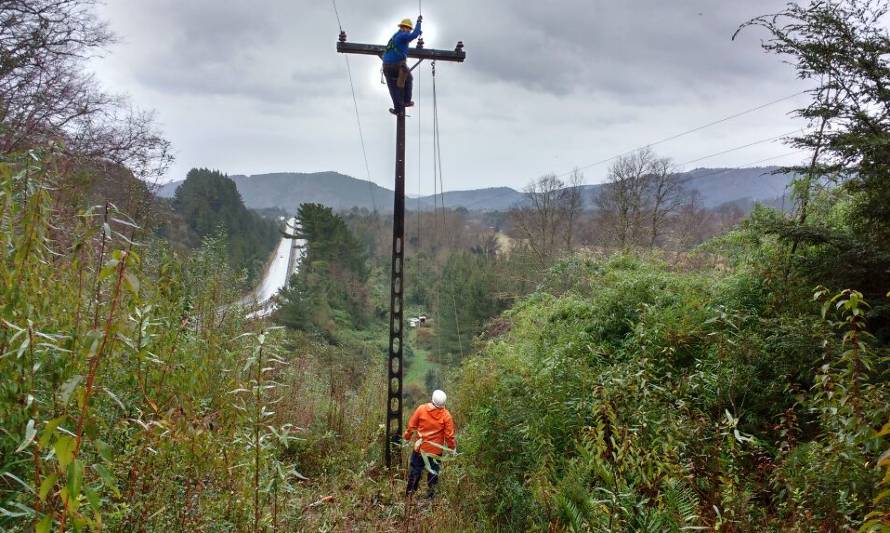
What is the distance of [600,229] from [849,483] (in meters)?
30.6

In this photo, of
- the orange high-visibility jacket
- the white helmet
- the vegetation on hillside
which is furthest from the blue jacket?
the orange high-visibility jacket

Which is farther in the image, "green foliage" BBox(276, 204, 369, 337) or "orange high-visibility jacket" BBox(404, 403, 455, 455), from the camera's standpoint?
"green foliage" BBox(276, 204, 369, 337)

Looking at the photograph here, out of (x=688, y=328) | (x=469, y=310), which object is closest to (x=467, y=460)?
(x=688, y=328)

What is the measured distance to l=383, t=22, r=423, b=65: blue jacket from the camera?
8133mm

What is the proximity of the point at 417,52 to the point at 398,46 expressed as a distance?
0.53 metres

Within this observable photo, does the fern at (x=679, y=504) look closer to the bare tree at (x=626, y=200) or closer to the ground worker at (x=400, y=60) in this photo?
the ground worker at (x=400, y=60)

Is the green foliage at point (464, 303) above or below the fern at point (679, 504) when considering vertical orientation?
below

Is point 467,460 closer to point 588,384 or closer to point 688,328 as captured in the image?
point 588,384

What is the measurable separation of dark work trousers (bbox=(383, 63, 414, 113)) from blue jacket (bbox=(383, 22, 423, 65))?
0.34 feet

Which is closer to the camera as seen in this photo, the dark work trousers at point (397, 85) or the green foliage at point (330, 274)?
the dark work trousers at point (397, 85)

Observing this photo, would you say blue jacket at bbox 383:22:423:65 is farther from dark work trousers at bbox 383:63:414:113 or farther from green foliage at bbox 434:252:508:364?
green foliage at bbox 434:252:508:364

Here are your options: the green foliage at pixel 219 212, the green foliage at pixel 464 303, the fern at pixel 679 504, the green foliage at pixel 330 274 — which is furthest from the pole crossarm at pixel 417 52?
the green foliage at pixel 219 212

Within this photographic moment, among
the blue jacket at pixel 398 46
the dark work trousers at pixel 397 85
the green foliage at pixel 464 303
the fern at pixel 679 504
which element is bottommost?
the green foliage at pixel 464 303

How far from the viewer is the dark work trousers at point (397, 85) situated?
8.24 meters
